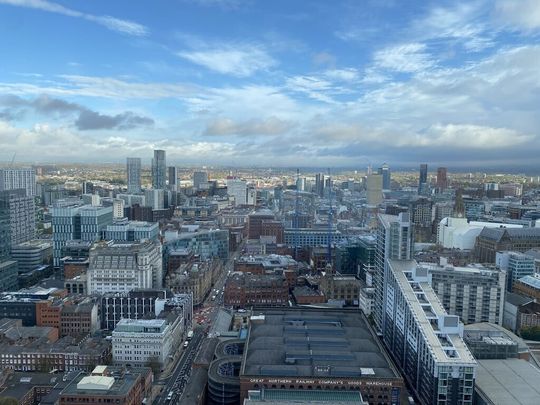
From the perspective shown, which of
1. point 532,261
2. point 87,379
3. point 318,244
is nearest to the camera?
point 87,379

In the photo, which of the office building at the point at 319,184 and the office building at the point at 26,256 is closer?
the office building at the point at 26,256

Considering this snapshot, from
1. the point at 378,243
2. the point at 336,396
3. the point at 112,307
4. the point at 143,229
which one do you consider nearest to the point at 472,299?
the point at 378,243

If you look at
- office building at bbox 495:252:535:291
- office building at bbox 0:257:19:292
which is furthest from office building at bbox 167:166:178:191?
office building at bbox 495:252:535:291

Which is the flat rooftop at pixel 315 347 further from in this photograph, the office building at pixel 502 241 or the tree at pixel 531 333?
the office building at pixel 502 241

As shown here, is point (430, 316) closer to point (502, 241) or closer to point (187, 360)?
point (187, 360)

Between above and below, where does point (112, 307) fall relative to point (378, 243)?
below

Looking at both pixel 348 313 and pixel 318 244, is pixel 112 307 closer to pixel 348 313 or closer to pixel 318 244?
pixel 348 313

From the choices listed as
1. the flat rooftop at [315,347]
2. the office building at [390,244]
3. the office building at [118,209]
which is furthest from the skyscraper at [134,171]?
the flat rooftop at [315,347]
